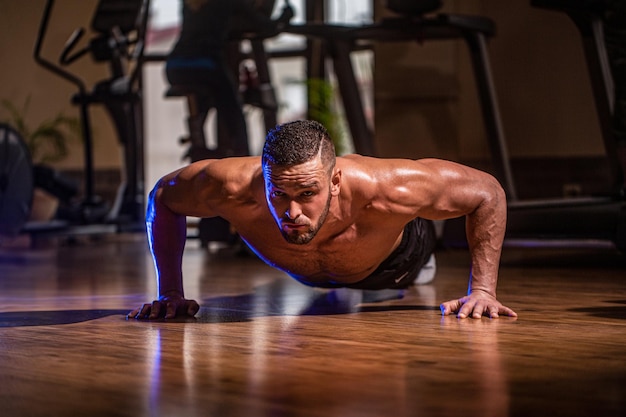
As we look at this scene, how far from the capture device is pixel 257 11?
4.79 meters

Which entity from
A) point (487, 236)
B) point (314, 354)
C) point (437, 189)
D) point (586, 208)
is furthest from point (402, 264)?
point (586, 208)

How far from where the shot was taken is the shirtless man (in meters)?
2.34

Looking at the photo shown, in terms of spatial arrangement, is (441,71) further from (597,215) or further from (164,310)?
(164,310)

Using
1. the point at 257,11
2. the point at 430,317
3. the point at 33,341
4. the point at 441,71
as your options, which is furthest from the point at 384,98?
the point at 33,341

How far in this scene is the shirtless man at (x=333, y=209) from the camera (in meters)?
2.34

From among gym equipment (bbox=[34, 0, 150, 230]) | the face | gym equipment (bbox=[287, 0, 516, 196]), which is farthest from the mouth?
gym equipment (bbox=[34, 0, 150, 230])

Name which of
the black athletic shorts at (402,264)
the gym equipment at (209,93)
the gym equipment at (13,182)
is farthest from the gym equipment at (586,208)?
the gym equipment at (13,182)

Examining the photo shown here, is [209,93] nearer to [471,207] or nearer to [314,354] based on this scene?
[471,207]

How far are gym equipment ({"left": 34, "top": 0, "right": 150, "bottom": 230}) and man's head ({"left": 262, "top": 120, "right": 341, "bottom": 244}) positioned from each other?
3.53 m

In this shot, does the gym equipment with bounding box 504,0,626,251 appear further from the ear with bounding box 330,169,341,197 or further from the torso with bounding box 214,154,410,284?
the ear with bounding box 330,169,341,197

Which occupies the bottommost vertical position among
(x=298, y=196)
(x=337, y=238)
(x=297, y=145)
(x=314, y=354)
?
(x=314, y=354)

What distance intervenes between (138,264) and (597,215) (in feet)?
7.82

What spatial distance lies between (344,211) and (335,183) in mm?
123

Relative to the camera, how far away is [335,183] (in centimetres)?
231
